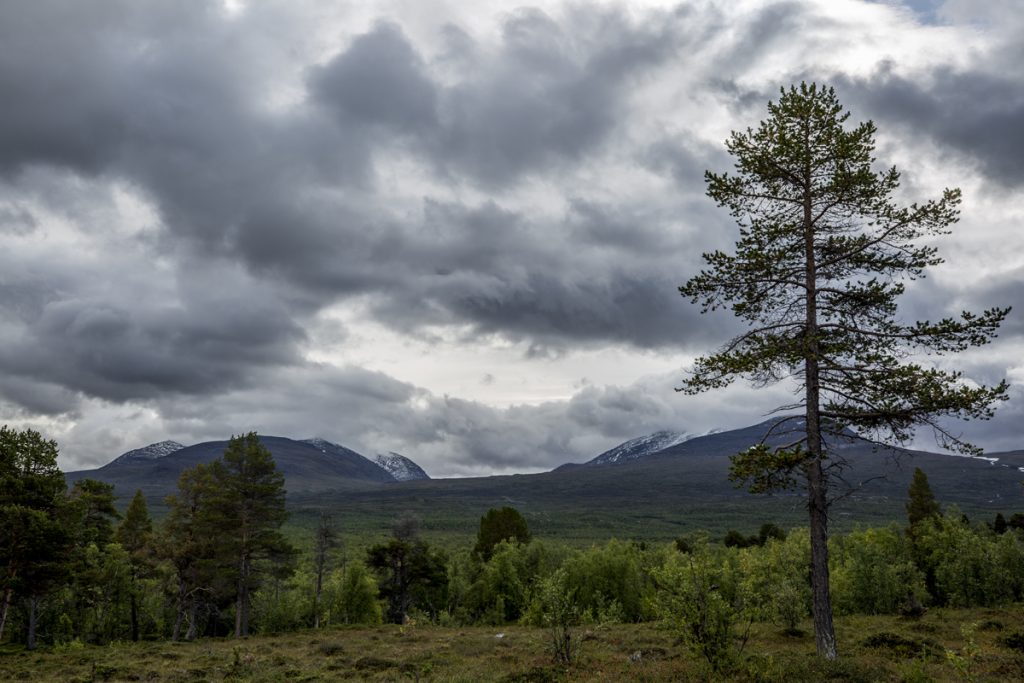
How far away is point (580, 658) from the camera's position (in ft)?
70.7

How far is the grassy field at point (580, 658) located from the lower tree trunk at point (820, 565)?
23.8 inches

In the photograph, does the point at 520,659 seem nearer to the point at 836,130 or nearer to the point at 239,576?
the point at 836,130

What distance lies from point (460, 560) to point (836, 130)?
2698 inches

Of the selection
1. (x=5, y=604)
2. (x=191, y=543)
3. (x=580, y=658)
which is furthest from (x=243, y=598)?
(x=580, y=658)

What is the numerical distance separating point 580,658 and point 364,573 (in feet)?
162

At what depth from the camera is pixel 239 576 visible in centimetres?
4216

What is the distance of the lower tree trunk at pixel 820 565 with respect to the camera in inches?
663

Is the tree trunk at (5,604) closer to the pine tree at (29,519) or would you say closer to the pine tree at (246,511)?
the pine tree at (29,519)

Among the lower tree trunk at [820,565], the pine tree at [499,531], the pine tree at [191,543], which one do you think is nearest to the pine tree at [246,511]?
the pine tree at [191,543]

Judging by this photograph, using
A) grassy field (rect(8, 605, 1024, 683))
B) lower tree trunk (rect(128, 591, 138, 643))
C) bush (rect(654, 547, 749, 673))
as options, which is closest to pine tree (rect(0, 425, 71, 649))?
grassy field (rect(8, 605, 1024, 683))

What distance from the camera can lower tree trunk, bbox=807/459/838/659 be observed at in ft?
55.3

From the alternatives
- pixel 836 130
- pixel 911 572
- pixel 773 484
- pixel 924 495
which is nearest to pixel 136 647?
pixel 773 484

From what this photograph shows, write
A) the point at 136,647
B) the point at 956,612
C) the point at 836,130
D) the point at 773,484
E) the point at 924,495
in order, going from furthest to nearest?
the point at 924,495 < the point at 136,647 < the point at 956,612 < the point at 836,130 < the point at 773,484

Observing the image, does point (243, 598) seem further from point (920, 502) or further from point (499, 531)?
point (920, 502)
